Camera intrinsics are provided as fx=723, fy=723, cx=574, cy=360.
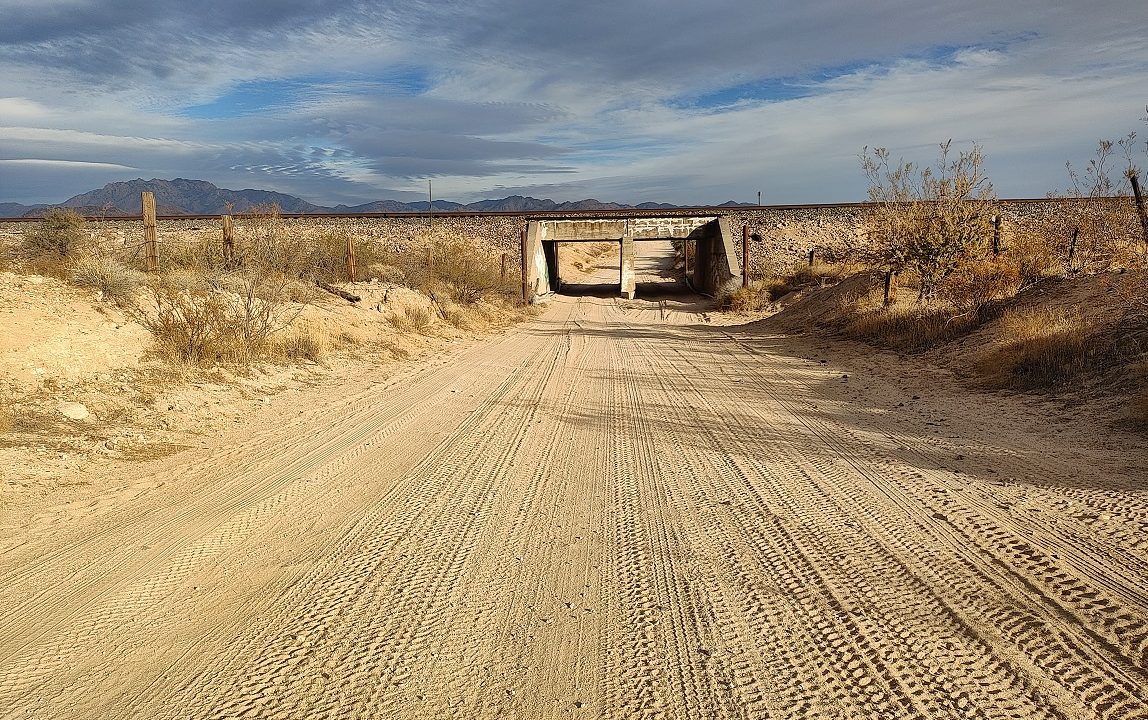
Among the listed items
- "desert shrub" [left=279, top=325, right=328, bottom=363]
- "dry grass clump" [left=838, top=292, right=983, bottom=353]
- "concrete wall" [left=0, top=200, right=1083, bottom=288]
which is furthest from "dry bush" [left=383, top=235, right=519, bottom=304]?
"dry grass clump" [left=838, top=292, right=983, bottom=353]

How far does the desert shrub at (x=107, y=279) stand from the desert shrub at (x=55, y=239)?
1.00m

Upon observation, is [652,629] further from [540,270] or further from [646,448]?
[540,270]

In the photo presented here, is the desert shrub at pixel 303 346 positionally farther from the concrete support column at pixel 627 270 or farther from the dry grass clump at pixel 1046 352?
the concrete support column at pixel 627 270

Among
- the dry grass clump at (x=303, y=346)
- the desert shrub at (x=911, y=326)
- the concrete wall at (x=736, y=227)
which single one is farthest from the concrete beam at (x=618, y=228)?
the dry grass clump at (x=303, y=346)

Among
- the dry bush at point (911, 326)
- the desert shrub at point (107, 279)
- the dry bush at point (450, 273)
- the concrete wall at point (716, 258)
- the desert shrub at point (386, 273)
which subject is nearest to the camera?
the desert shrub at point (107, 279)

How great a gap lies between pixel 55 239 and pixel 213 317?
690cm

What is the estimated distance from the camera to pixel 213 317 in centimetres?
1126

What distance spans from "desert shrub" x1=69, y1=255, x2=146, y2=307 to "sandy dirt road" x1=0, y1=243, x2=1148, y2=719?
4.39m

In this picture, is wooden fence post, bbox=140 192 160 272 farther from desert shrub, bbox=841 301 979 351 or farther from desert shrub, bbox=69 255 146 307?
desert shrub, bbox=841 301 979 351

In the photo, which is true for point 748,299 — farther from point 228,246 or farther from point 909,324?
point 228,246

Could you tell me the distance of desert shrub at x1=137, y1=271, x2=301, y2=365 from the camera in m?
10.5

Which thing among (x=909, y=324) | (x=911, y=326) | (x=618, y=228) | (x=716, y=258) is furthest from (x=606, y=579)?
(x=716, y=258)

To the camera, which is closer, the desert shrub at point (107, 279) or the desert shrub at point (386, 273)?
the desert shrub at point (107, 279)

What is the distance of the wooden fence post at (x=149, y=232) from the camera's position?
13.1m
